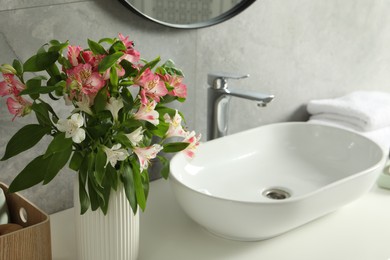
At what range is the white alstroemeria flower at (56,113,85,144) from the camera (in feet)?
3.16

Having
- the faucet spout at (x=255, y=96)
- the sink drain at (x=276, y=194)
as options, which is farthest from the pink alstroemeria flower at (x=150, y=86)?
the sink drain at (x=276, y=194)

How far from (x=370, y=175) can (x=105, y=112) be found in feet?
2.24

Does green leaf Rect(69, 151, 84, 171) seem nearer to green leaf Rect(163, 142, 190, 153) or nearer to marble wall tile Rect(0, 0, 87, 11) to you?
green leaf Rect(163, 142, 190, 153)

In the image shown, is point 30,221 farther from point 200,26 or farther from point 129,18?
point 200,26

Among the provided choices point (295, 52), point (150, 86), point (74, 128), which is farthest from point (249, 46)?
point (74, 128)

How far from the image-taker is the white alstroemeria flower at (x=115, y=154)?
101cm

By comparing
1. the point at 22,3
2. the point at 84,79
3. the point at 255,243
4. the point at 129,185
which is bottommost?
the point at 255,243

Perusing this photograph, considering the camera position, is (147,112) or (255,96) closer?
(147,112)

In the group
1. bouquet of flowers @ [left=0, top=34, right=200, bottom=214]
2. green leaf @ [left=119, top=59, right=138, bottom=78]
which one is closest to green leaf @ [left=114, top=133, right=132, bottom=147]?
bouquet of flowers @ [left=0, top=34, right=200, bottom=214]

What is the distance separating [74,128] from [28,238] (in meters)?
0.23

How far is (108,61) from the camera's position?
3.15 feet

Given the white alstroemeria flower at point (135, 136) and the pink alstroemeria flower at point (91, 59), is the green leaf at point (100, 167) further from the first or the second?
the pink alstroemeria flower at point (91, 59)

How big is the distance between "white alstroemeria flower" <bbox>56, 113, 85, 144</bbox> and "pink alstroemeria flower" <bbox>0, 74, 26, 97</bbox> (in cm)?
12

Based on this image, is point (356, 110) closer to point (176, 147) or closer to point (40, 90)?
point (176, 147)
